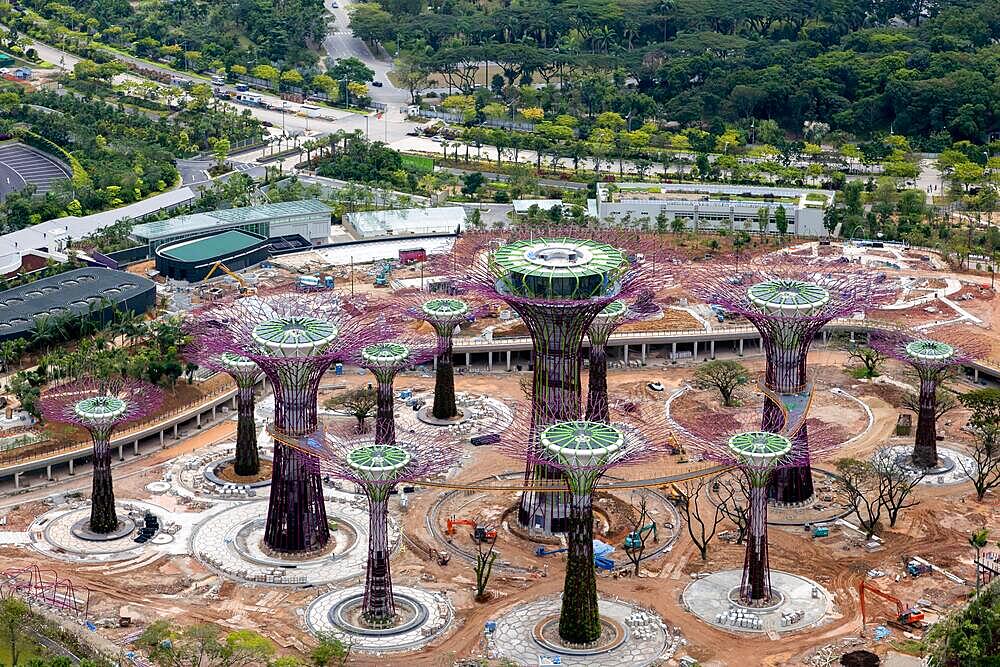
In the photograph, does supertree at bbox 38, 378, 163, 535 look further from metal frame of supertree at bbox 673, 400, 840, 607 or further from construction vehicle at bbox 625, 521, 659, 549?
metal frame of supertree at bbox 673, 400, 840, 607

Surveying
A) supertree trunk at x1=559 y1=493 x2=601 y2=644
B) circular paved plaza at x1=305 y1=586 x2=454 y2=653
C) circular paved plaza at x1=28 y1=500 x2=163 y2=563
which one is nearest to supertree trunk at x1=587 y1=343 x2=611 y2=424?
circular paved plaza at x1=305 y1=586 x2=454 y2=653

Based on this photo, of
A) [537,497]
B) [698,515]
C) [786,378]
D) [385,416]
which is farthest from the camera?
[385,416]

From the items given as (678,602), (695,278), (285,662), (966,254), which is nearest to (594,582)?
(678,602)

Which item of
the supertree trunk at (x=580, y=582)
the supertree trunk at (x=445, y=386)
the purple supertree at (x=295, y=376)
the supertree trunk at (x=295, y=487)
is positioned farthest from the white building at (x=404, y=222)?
the supertree trunk at (x=580, y=582)

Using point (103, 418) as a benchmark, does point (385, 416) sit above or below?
below

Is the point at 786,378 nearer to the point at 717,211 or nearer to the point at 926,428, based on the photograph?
the point at 926,428

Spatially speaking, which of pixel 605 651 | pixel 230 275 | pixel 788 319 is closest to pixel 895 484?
pixel 788 319
